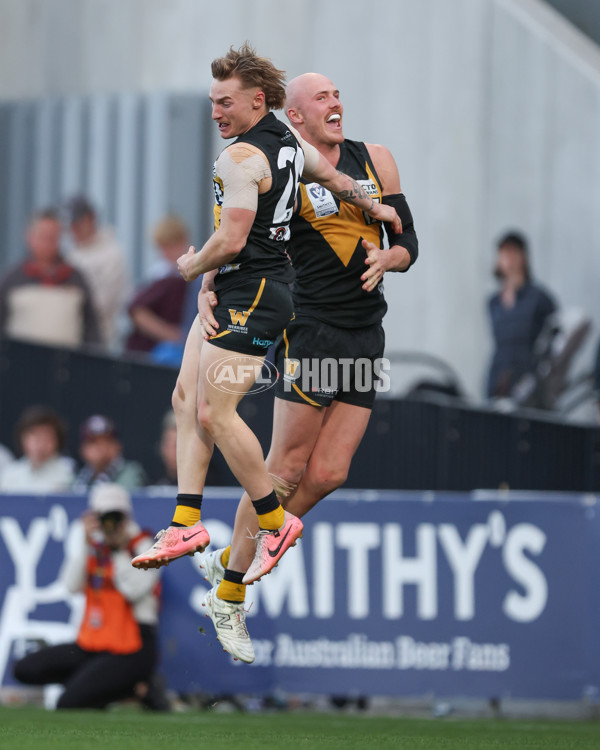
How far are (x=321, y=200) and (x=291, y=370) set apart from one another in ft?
2.78

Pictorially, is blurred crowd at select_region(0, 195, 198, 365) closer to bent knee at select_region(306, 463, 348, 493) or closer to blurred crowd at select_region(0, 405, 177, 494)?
blurred crowd at select_region(0, 405, 177, 494)

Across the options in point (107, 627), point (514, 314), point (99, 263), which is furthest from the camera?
point (99, 263)

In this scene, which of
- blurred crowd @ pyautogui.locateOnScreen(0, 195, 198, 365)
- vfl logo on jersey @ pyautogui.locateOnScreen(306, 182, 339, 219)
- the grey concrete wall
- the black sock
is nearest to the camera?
the black sock

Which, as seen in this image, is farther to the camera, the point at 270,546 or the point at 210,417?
the point at 270,546

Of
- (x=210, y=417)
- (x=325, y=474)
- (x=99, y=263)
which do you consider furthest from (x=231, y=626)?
(x=99, y=263)

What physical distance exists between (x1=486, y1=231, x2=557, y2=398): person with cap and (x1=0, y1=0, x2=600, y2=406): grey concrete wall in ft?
3.07

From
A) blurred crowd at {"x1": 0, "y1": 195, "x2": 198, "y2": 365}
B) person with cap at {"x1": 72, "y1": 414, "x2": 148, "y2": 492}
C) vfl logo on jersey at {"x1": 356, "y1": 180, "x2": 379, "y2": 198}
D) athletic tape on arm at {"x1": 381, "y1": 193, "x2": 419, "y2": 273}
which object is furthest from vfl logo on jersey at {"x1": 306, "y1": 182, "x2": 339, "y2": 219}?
blurred crowd at {"x1": 0, "y1": 195, "x2": 198, "y2": 365}

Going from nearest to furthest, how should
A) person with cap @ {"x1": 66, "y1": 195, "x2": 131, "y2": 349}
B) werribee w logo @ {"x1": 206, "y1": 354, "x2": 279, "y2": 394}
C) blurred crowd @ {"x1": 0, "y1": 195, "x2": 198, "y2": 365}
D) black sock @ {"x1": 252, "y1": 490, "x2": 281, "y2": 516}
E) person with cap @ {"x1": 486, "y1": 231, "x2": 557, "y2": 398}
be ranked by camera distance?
werribee w logo @ {"x1": 206, "y1": 354, "x2": 279, "y2": 394}
black sock @ {"x1": 252, "y1": 490, "x2": 281, "y2": 516}
blurred crowd @ {"x1": 0, "y1": 195, "x2": 198, "y2": 365}
person with cap @ {"x1": 486, "y1": 231, "x2": 557, "y2": 398}
person with cap @ {"x1": 66, "y1": 195, "x2": 131, "y2": 349}

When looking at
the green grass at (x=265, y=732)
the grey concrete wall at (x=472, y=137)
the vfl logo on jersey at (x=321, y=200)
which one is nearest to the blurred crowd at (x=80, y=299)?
the grey concrete wall at (x=472, y=137)

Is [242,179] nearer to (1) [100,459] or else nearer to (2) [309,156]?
(2) [309,156]

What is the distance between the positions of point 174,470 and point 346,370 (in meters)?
4.08

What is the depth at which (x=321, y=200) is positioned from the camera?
7.19 metres

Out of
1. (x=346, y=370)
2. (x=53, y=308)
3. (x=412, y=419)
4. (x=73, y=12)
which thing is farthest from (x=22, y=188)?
(x=346, y=370)

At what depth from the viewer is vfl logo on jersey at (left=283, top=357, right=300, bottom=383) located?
24.0ft
